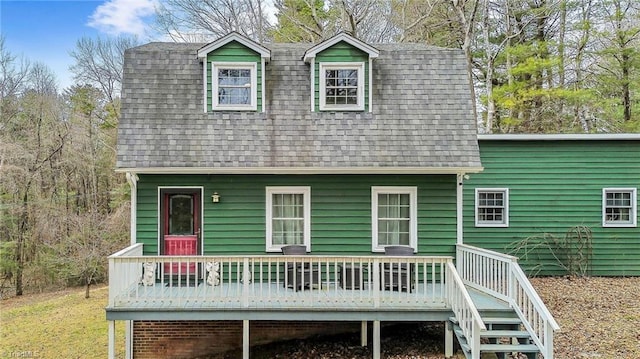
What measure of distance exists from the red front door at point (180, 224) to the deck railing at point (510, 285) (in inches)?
209

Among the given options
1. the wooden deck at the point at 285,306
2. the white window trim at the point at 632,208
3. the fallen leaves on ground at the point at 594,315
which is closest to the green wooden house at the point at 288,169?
the wooden deck at the point at 285,306

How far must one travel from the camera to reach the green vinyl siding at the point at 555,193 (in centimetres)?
1116

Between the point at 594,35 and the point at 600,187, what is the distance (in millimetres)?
8951

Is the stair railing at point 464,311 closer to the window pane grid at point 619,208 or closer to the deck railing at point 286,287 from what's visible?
the deck railing at point 286,287

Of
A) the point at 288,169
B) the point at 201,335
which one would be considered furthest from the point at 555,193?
the point at 201,335

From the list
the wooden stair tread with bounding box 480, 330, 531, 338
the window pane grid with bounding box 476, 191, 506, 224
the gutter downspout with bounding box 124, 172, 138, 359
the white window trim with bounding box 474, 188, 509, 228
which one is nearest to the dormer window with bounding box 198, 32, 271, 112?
the gutter downspout with bounding box 124, 172, 138, 359

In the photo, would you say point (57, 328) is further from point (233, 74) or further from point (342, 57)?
point (342, 57)

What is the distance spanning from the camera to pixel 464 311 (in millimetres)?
6336

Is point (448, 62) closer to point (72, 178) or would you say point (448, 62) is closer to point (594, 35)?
point (594, 35)

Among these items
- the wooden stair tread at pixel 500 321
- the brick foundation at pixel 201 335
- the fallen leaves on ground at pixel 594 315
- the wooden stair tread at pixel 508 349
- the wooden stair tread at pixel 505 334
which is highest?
the wooden stair tread at pixel 500 321

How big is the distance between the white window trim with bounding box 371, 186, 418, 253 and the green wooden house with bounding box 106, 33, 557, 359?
0.07ft

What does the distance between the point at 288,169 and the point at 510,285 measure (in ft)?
14.2

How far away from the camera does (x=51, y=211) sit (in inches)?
679

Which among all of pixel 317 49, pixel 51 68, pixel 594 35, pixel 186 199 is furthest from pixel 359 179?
pixel 51 68
